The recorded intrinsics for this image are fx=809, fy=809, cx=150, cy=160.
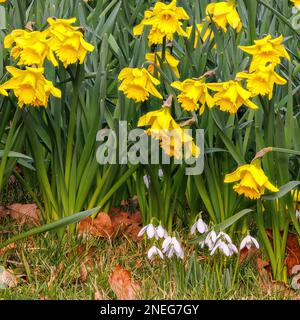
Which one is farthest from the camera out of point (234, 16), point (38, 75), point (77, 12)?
point (77, 12)

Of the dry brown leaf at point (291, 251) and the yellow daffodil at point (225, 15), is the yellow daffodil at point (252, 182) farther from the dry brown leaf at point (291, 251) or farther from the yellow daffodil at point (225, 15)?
the yellow daffodil at point (225, 15)

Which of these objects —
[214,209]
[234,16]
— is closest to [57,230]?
[214,209]

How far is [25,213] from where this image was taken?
3.22 metres

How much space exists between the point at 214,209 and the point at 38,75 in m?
0.81

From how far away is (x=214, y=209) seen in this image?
2.94m

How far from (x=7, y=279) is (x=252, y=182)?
88 centimetres

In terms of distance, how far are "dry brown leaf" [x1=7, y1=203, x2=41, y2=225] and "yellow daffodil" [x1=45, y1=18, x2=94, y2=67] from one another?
717mm

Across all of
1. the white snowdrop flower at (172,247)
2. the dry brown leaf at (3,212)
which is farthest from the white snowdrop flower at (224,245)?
the dry brown leaf at (3,212)

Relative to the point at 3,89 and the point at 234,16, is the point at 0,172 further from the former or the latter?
the point at 234,16

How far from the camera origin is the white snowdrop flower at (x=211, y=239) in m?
2.73

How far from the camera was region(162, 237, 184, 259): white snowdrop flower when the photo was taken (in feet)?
8.93

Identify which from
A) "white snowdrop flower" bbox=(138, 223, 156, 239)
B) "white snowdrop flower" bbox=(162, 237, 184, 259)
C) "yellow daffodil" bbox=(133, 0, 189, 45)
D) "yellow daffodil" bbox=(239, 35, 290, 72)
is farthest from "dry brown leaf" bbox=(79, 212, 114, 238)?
"yellow daffodil" bbox=(239, 35, 290, 72)

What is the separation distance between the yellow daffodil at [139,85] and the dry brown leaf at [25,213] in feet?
2.34

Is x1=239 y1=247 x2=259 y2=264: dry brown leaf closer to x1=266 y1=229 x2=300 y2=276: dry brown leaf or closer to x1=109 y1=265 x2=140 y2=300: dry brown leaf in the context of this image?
x1=266 y1=229 x2=300 y2=276: dry brown leaf
